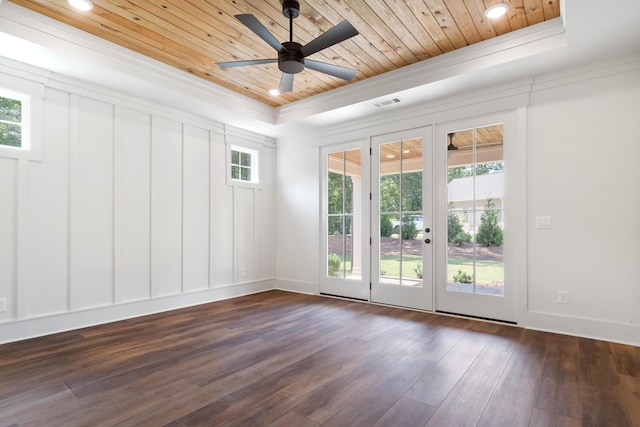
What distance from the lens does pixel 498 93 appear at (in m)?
3.72

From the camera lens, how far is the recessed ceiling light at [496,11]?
271 centimetres

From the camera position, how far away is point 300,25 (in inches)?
118

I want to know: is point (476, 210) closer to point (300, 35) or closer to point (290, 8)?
point (300, 35)

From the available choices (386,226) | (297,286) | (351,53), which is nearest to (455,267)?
(386,226)

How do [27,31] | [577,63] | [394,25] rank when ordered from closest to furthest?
[27,31] → [394,25] → [577,63]

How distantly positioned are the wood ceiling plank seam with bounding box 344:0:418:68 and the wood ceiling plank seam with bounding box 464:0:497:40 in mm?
659

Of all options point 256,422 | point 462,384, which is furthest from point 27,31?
point 462,384

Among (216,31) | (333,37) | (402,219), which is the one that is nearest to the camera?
(333,37)

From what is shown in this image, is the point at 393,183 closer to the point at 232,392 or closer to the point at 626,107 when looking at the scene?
the point at 626,107

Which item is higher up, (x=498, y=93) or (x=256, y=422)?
(x=498, y=93)

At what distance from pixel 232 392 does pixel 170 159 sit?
3.25m

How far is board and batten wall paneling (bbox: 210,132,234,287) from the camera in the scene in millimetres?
4934

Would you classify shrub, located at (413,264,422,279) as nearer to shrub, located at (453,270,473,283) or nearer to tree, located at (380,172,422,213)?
shrub, located at (453,270,473,283)

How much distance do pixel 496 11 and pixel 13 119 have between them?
14.8ft
